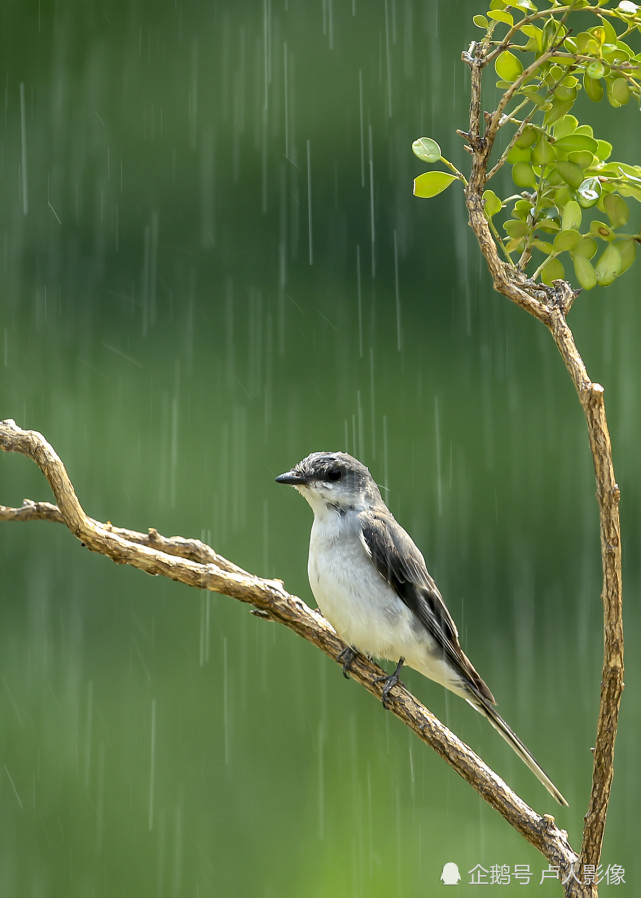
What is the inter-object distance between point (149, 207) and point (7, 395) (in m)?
0.79

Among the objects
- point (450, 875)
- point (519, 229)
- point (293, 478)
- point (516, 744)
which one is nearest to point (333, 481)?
point (293, 478)

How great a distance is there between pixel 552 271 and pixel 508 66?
0.21 metres

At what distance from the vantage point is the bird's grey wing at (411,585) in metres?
1.36

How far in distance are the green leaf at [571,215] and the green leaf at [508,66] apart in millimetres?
154

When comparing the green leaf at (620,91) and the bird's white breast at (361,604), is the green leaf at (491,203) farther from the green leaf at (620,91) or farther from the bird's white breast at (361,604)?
the bird's white breast at (361,604)

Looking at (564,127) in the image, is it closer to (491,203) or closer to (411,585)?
(491,203)

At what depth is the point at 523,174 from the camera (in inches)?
36.6

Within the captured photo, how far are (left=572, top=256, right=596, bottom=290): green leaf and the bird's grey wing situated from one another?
1.97 feet

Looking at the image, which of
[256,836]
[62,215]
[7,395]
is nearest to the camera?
[256,836]

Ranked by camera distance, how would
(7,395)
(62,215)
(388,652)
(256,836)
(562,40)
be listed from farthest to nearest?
(62,215) → (7,395) → (256,836) → (388,652) → (562,40)

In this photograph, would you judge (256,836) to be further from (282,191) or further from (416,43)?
(416,43)

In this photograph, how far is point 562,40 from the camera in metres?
0.86

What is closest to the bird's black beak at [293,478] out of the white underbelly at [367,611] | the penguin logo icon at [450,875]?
the white underbelly at [367,611]

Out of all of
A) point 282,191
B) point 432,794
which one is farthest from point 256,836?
point 282,191
